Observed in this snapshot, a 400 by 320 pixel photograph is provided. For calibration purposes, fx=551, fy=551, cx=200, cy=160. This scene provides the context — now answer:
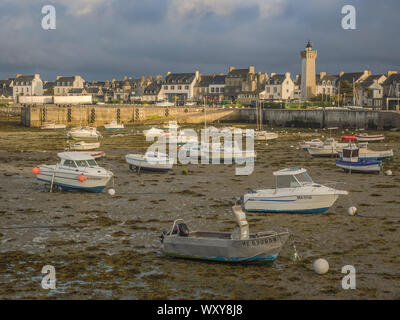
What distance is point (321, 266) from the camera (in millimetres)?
14102

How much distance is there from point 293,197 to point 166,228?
4.90 metres

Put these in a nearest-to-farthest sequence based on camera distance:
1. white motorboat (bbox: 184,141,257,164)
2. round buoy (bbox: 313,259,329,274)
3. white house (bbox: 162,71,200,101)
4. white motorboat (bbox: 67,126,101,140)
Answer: round buoy (bbox: 313,259,329,274), white motorboat (bbox: 184,141,257,164), white motorboat (bbox: 67,126,101,140), white house (bbox: 162,71,200,101)

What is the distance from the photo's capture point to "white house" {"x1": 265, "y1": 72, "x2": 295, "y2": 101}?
4747 inches

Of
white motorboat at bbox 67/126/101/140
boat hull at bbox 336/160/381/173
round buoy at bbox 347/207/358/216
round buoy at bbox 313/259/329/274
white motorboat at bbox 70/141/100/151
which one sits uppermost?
white motorboat at bbox 67/126/101/140

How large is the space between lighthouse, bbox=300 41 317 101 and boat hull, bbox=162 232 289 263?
89.4 m

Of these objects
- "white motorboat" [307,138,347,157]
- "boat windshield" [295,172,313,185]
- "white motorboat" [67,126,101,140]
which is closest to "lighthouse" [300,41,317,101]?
"white motorboat" [67,126,101,140]

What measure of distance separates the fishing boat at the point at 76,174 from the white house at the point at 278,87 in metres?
98.5

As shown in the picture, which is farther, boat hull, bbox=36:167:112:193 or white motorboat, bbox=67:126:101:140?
white motorboat, bbox=67:126:101:140

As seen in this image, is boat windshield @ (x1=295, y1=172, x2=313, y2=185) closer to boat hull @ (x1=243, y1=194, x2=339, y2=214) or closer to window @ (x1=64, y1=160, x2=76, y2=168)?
boat hull @ (x1=243, y1=194, x2=339, y2=214)

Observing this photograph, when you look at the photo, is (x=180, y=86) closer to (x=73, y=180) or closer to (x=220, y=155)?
(x=220, y=155)

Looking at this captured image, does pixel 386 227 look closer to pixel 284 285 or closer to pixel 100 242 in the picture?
pixel 284 285

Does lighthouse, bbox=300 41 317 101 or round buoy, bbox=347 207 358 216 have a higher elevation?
lighthouse, bbox=300 41 317 101

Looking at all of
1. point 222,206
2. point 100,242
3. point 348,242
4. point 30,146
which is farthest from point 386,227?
point 30,146

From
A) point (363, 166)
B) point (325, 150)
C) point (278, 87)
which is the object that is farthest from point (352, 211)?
point (278, 87)
